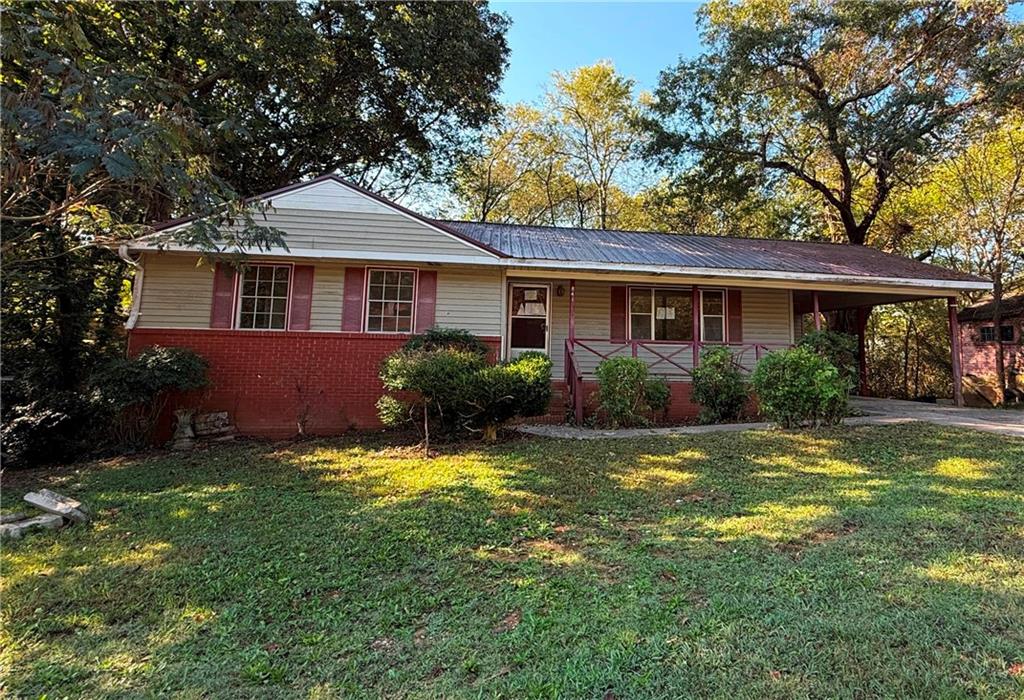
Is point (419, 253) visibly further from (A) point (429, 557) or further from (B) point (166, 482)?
(A) point (429, 557)

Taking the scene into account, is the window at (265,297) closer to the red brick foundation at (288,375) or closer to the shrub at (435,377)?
the red brick foundation at (288,375)

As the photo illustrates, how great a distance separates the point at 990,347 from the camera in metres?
17.1

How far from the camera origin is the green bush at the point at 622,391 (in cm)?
845

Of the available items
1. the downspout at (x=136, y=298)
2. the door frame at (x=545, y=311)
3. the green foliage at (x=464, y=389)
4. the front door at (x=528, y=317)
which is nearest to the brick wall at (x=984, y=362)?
the door frame at (x=545, y=311)

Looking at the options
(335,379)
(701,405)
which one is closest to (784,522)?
(701,405)

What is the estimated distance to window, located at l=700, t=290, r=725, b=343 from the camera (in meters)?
11.1

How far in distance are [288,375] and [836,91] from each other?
61.1 feet

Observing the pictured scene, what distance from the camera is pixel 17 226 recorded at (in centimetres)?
802

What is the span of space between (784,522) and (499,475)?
2909 mm

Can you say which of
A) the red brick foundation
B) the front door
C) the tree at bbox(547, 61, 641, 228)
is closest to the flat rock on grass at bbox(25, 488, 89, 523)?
the red brick foundation

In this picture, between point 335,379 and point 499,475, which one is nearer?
point 499,475

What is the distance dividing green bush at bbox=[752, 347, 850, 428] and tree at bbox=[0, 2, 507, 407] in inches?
286

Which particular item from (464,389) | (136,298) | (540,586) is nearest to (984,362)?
(464,389)

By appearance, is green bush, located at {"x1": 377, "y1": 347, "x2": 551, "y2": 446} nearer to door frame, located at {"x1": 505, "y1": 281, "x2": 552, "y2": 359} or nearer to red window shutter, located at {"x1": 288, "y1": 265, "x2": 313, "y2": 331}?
red window shutter, located at {"x1": 288, "y1": 265, "x2": 313, "y2": 331}
